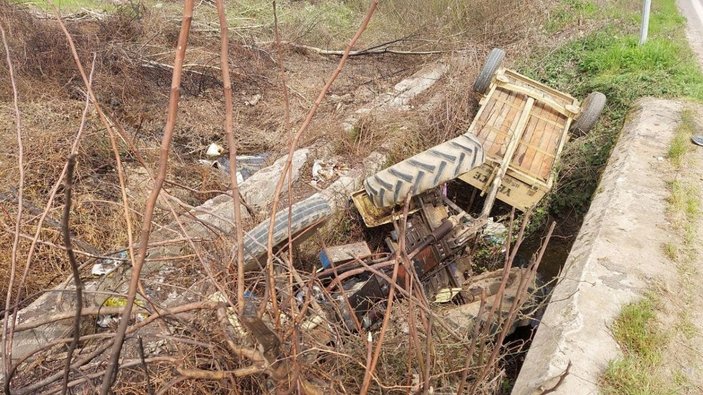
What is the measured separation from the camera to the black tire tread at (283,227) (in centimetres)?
310

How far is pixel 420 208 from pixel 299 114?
3.13m

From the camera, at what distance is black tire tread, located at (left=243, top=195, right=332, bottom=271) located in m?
3.10

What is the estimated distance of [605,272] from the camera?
304 centimetres

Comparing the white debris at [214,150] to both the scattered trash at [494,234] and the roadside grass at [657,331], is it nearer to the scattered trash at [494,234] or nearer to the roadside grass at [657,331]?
the scattered trash at [494,234]

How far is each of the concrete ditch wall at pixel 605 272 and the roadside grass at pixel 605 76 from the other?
0.53 m

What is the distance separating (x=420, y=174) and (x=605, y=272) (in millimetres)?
1439

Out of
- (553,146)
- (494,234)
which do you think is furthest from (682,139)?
(494,234)

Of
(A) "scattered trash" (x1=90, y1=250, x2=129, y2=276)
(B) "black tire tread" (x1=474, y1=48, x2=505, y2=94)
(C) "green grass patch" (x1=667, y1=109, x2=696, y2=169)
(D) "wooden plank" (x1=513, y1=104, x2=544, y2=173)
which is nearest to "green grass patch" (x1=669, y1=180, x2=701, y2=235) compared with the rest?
(C) "green grass patch" (x1=667, y1=109, x2=696, y2=169)

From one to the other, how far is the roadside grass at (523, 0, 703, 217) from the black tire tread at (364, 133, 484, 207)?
2237 mm

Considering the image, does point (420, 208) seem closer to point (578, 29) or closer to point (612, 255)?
point (612, 255)

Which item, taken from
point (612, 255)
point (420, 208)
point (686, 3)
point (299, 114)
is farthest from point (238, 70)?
point (686, 3)

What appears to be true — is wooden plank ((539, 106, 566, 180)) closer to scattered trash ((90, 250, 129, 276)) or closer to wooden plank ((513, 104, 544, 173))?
wooden plank ((513, 104, 544, 173))

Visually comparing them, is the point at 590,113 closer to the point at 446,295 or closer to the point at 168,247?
the point at 446,295

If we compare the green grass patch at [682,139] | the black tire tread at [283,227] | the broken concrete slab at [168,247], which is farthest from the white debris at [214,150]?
the green grass patch at [682,139]
